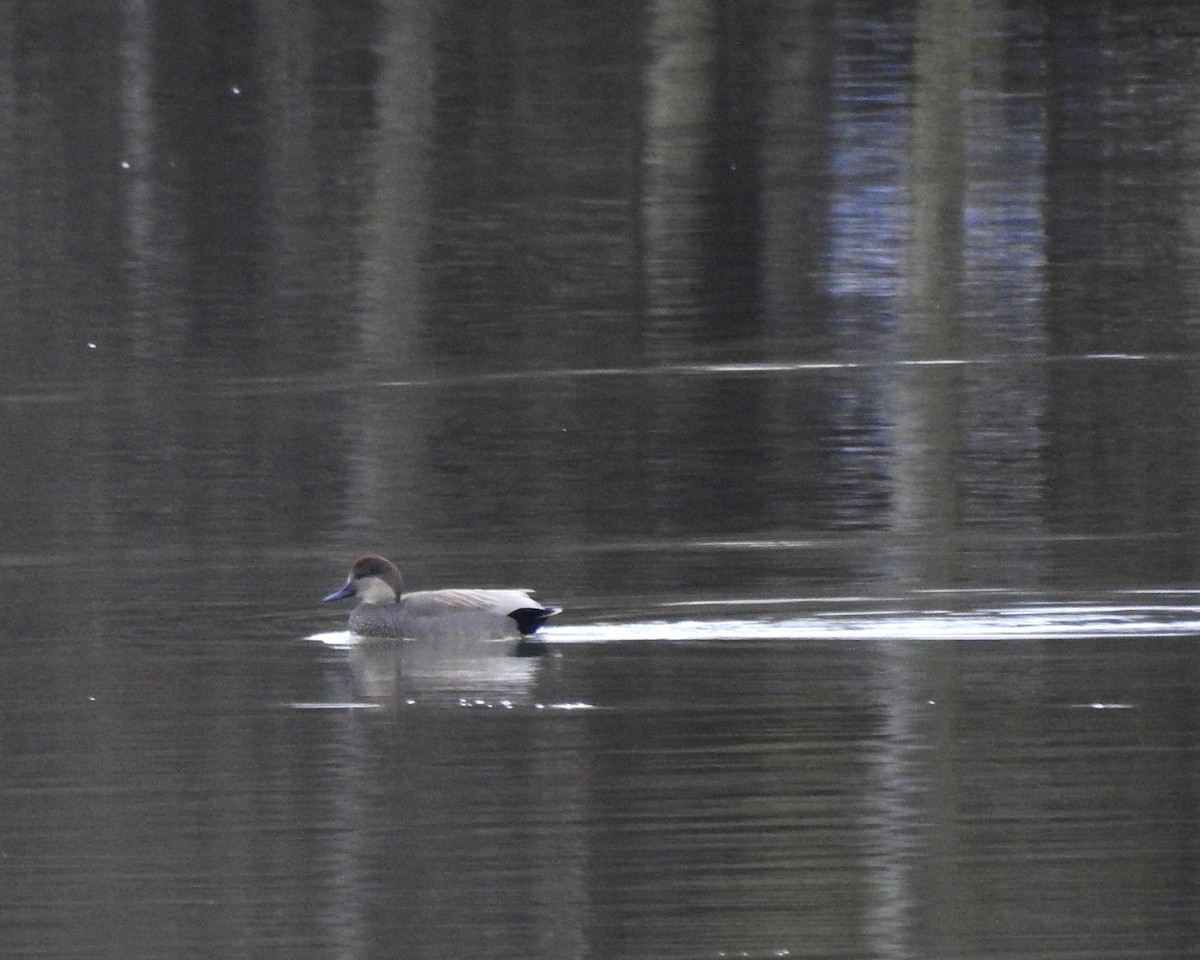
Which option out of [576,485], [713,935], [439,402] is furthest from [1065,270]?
[713,935]

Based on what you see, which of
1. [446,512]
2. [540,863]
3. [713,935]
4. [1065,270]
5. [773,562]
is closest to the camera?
[713,935]

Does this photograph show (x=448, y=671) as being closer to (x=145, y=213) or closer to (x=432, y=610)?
(x=432, y=610)

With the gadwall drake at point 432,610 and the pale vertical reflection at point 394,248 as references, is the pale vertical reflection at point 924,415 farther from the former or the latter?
the pale vertical reflection at point 394,248

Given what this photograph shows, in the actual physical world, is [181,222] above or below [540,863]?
above

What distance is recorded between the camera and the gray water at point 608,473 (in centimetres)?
812

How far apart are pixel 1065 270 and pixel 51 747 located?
1264 centimetres

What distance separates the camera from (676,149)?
24.6 m

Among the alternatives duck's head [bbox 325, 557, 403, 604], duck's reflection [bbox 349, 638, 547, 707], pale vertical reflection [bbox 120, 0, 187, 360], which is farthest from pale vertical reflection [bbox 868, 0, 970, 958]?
pale vertical reflection [bbox 120, 0, 187, 360]

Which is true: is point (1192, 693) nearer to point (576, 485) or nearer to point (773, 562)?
point (773, 562)

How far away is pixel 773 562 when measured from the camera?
44.0 feet

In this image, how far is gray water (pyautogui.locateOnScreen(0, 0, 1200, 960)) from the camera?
8.12 metres

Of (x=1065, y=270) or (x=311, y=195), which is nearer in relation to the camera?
(x=1065, y=270)

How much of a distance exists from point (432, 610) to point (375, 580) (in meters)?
0.32

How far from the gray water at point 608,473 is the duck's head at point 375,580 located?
0.66 ft
